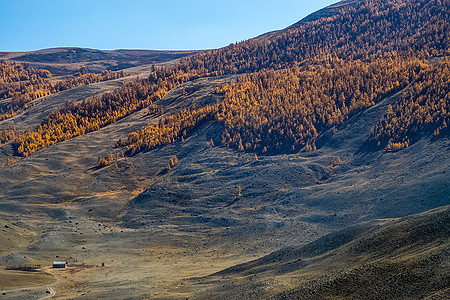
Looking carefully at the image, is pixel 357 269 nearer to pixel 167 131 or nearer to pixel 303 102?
pixel 303 102

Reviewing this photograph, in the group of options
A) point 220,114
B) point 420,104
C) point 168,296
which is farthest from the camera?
point 220,114

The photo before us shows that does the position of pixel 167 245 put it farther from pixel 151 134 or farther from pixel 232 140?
pixel 151 134

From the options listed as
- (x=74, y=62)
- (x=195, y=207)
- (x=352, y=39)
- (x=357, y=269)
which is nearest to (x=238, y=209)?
(x=195, y=207)

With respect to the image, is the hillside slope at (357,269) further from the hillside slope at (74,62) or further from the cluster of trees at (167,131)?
the hillside slope at (74,62)

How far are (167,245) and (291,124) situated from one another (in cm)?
3419

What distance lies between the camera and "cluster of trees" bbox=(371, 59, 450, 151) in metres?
61.8

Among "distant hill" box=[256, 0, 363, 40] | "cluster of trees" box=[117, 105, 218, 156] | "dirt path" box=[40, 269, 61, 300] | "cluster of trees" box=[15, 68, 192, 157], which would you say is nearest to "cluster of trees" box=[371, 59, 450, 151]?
"cluster of trees" box=[117, 105, 218, 156]

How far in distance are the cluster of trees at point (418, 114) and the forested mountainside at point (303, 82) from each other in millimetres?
221

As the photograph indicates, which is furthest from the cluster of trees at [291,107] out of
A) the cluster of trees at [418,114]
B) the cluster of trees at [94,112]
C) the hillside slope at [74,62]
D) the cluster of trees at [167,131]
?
the hillside slope at [74,62]

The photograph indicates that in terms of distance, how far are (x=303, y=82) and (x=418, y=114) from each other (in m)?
28.4

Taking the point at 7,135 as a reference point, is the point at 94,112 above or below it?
above

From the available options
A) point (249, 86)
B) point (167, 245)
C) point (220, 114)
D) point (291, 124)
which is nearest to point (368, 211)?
point (167, 245)

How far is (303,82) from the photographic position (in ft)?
296

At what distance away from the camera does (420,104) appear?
225 ft
